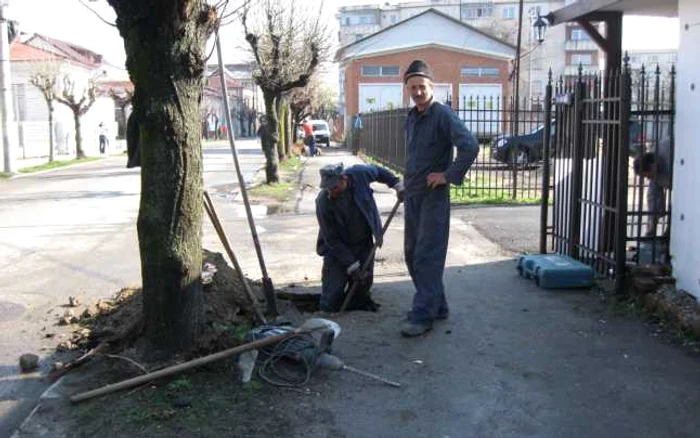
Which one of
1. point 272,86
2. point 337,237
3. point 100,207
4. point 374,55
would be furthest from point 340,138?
point 337,237

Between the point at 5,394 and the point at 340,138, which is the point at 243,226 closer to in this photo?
the point at 5,394

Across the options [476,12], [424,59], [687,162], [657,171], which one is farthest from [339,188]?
[476,12]

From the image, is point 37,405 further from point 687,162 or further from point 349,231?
point 687,162

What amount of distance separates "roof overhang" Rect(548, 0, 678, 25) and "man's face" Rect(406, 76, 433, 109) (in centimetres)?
255

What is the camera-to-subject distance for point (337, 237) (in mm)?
6633

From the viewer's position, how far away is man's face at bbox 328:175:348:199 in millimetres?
6224

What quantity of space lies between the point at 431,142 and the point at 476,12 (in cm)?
8775

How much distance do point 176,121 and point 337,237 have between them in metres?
2.27

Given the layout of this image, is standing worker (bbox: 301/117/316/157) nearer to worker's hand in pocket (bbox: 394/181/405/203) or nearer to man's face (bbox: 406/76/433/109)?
worker's hand in pocket (bbox: 394/181/405/203)

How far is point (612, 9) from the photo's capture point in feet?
26.5

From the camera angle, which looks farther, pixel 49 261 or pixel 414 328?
pixel 49 261

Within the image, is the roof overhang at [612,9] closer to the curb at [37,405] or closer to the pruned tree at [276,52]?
the curb at [37,405]

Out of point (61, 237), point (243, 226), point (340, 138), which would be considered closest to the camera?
point (61, 237)

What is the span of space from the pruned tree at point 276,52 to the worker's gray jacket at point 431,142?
14.0 m
